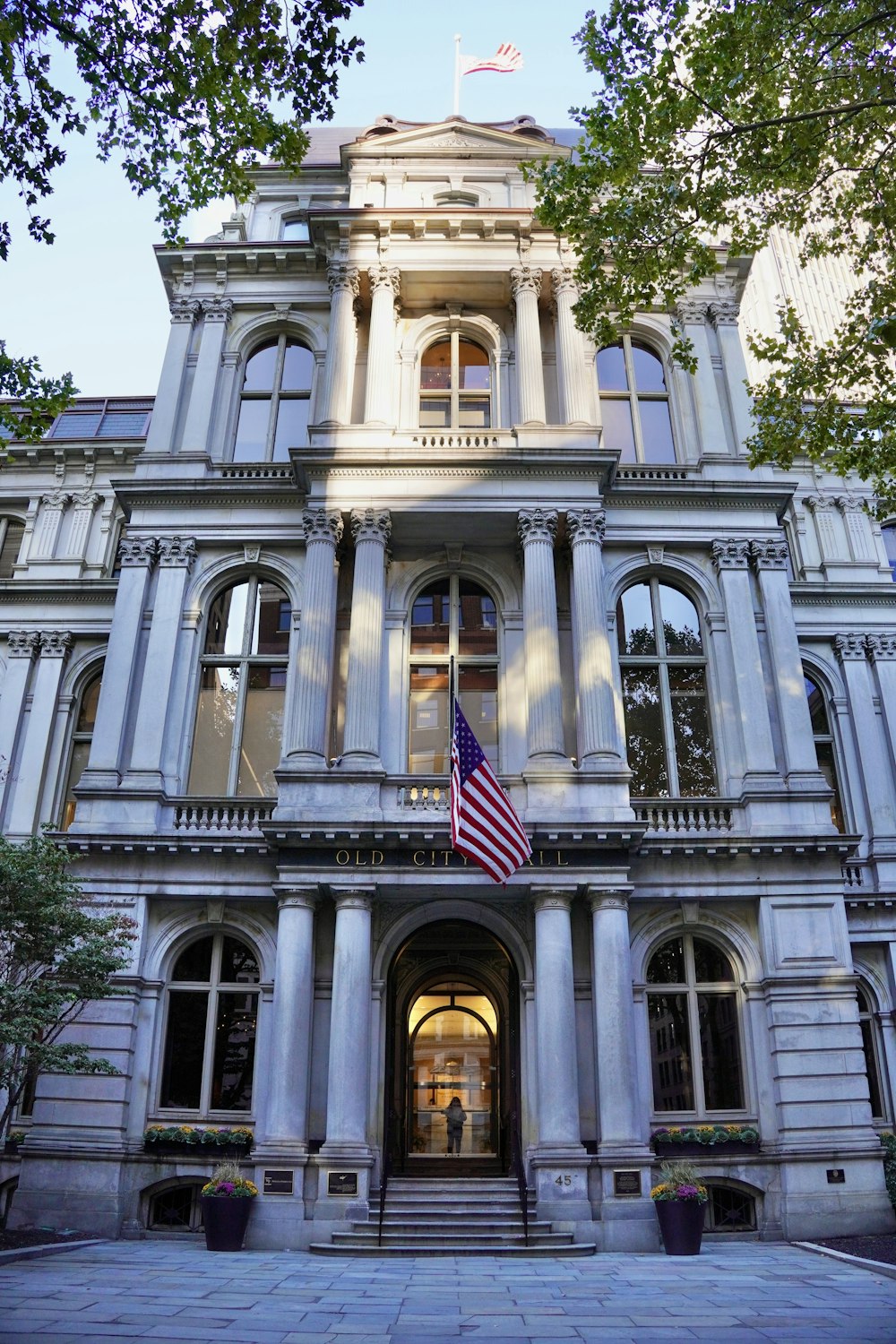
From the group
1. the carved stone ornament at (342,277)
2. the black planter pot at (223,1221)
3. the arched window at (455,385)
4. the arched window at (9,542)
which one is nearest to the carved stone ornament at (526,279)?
the arched window at (455,385)

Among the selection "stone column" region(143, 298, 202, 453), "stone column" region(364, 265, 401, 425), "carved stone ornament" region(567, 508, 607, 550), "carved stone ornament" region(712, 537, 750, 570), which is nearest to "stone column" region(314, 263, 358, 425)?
"stone column" region(364, 265, 401, 425)

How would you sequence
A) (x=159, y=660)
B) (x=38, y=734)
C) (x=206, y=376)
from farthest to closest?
(x=38, y=734) → (x=206, y=376) → (x=159, y=660)

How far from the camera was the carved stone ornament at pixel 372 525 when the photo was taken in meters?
23.0

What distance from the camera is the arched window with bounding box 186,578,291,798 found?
22469 mm

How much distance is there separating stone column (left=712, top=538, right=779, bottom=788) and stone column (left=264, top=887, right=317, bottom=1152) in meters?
9.17

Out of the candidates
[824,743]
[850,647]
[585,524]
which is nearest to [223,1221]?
[585,524]

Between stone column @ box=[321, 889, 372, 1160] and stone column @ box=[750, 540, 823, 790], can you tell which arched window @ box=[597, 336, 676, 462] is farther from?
stone column @ box=[321, 889, 372, 1160]

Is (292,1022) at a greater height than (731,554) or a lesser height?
lesser

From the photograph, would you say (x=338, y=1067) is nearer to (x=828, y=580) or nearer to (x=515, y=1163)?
(x=515, y=1163)

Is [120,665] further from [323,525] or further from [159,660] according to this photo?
[323,525]

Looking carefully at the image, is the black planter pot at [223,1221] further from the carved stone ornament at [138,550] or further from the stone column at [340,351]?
the stone column at [340,351]

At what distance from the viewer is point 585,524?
23.1 meters

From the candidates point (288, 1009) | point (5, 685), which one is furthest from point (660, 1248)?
point (5, 685)

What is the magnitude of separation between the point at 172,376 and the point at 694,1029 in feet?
61.5
